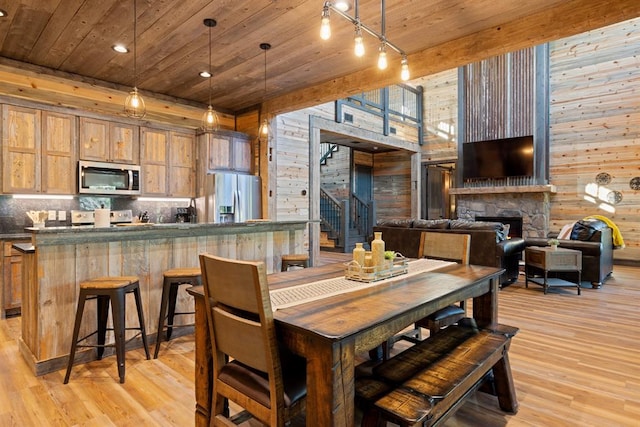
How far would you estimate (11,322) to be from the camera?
386 centimetres

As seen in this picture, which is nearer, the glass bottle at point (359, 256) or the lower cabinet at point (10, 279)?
the glass bottle at point (359, 256)

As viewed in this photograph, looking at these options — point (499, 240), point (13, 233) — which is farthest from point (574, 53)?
point (13, 233)

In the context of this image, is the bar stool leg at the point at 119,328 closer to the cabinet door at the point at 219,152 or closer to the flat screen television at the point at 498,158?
the cabinet door at the point at 219,152

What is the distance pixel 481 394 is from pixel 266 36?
376 cm

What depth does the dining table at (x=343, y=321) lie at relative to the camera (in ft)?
4.02

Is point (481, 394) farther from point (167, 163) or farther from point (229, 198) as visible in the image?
point (167, 163)

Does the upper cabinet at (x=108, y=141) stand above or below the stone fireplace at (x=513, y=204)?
above

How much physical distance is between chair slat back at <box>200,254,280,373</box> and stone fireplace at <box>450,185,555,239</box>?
8.15m

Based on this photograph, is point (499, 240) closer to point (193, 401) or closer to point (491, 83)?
point (193, 401)

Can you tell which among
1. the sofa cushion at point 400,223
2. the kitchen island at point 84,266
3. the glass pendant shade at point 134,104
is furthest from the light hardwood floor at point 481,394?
the sofa cushion at point 400,223

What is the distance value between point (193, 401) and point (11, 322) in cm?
305

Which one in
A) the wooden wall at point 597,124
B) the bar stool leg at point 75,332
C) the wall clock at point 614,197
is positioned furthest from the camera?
the wall clock at point 614,197

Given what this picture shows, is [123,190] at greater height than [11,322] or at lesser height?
greater

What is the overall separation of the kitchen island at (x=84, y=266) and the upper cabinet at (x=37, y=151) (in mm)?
1953
